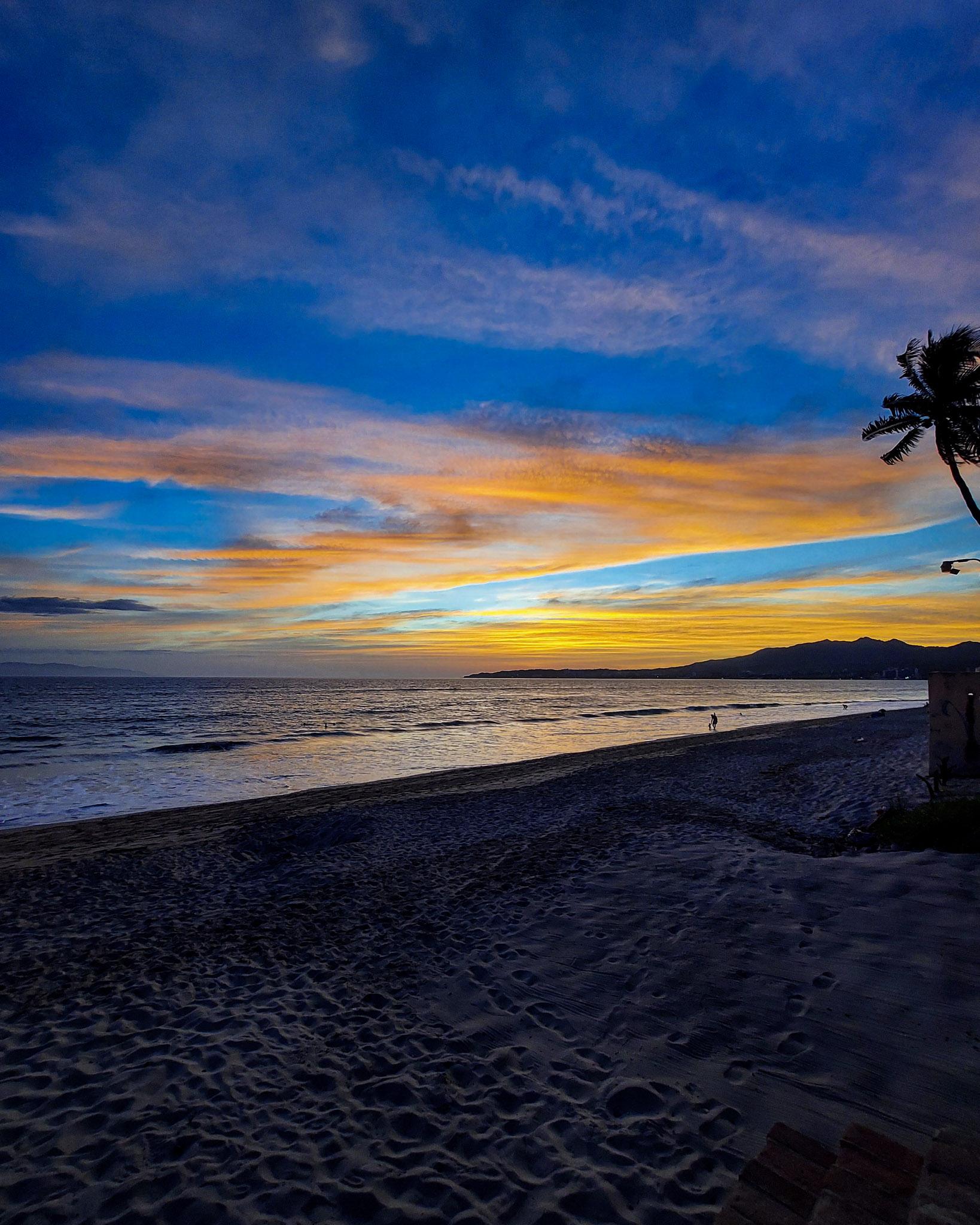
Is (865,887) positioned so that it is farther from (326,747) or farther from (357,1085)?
(326,747)

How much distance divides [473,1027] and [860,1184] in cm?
339

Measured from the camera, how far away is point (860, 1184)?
3.49 metres

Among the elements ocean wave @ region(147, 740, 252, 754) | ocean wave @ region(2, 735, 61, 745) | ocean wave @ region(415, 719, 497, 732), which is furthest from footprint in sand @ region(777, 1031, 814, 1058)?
ocean wave @ region(415, 719, 497, 732)

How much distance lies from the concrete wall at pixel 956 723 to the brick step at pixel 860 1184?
13529 mm

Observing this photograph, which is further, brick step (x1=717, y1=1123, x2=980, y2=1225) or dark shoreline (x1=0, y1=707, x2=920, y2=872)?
dark shoreline (x1=0, y1=707, x2=920, y2=872)

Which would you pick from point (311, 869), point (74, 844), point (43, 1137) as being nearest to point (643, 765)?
point (311, 869)

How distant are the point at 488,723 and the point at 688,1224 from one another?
5105 centimetres

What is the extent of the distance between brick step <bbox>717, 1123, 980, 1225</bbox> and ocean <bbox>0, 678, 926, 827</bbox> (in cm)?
2007

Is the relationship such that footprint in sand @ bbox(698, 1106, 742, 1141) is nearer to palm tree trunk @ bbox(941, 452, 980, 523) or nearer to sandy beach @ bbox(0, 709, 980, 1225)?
sandy beach @ bbox(0, 709, 980, 1225)

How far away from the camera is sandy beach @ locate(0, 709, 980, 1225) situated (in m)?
4.12

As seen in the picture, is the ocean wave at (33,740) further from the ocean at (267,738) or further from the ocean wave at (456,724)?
the ocean wave at (456,724)

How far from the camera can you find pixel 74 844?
1442cm

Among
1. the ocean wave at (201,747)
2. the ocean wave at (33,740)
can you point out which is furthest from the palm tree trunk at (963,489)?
the ocean wave at (33,740)

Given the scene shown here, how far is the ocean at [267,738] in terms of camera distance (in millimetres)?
23391
